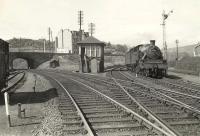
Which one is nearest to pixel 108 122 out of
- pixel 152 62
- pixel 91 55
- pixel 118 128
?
pixel 118 128

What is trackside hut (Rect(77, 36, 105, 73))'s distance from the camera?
4031 centimetres

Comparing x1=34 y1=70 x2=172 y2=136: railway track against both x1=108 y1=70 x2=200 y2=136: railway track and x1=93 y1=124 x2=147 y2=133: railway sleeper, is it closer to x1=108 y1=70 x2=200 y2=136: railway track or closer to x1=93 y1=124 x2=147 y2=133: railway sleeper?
x1=93 y1=124 x2=147 y2=133: railway sleeper

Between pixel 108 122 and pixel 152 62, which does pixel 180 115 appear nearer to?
pixel 108 122

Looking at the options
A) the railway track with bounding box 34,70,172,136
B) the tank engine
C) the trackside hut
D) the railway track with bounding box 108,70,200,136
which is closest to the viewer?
the railway track with bounding box 34,70,172,136

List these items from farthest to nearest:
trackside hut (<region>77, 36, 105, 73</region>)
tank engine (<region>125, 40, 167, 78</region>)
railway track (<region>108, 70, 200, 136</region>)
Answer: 1. trackside hut (<region>77, 36, 105, 73</region>)
2. tank engine (<region>125, 40, 167, 78</region>)
3. railway track (<region>108, 70, 200, 136</region>)

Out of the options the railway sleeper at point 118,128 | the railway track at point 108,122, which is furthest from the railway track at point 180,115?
the railway sleeper at point 118,128

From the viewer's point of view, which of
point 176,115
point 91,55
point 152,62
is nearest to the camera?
point 176,115

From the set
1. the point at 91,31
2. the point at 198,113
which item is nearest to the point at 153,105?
the point at 198,113

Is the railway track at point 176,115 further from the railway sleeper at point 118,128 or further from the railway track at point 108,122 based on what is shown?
the railway sleeper at point 118,128

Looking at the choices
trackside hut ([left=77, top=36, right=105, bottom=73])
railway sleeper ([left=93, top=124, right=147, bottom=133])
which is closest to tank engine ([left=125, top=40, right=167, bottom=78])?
trackside hut ([left=77, top=36, right=105, bottom=73])

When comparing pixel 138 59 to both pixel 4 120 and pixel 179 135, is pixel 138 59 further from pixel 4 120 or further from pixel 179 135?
pixel 179 135

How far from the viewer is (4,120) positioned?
1048 cm

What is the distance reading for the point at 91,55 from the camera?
137 ft

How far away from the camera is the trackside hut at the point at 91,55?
40312 mm
